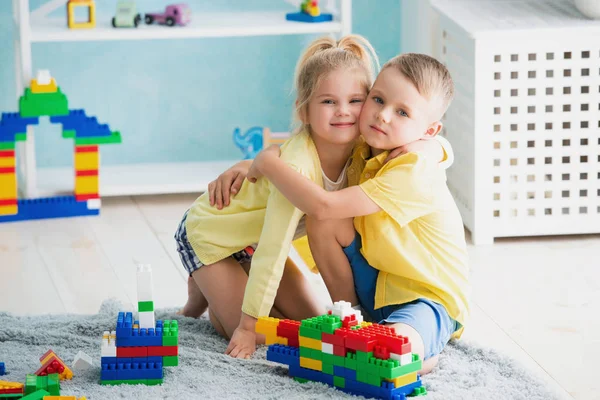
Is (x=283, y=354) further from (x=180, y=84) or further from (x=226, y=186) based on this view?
(x=180, y=84)

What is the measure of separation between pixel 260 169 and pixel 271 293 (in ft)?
0.68

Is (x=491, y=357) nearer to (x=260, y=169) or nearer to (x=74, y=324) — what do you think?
(x=260, y=169)

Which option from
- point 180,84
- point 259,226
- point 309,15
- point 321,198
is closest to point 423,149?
point 321,198

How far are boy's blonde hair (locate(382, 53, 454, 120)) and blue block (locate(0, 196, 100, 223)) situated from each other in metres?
1.27

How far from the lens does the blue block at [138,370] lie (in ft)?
4.89

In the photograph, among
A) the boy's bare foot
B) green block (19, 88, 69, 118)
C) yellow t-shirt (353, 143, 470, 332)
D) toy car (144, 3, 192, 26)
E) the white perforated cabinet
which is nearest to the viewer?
yellow t-shirt (353, 143, 470, 332)

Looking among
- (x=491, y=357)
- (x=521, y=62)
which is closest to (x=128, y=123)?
(x=521, y=62)

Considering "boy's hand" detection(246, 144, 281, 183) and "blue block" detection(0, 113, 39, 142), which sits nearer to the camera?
"boy's hand" detection(246, 144, 281, 183)

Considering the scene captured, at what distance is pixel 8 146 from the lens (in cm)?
258

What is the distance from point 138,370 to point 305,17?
4.85 ft

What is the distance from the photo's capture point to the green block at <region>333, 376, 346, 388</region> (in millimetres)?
1475

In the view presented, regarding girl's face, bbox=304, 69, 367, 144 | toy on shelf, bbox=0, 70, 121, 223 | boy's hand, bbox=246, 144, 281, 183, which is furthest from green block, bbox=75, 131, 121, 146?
girl's face, bbox=304, 69, 367, 144

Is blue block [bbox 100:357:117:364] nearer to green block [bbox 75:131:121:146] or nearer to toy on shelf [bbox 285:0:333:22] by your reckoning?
green block [bbox 75:131:121:146]

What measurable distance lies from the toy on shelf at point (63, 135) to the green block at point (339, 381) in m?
1.32
